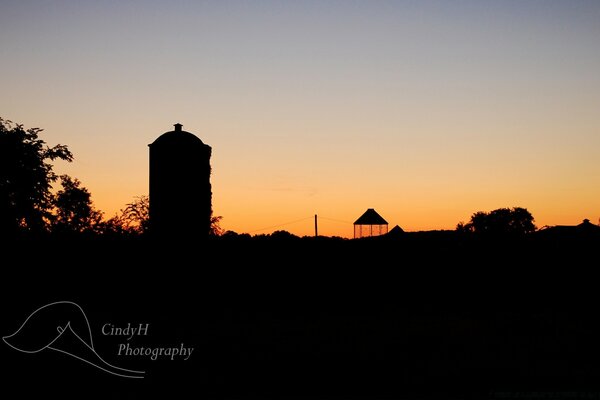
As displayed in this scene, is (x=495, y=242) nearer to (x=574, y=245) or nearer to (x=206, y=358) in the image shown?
(x=574, y=245)

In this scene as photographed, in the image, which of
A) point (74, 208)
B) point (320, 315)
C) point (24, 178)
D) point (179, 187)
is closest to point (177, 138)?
point (179, 187)

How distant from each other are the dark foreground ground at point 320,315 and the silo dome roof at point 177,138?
16.9 ft

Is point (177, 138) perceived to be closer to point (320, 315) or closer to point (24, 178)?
point (320, 315)

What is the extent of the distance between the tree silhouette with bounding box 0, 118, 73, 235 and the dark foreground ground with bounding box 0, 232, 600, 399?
23.0 m

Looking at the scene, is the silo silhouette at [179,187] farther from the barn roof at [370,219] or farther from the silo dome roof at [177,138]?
the barn roof at [370,219]

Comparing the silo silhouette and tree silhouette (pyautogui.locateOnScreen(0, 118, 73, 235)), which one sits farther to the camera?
tree silhouette (pyautogui.locateOnScreen(0, 118, 73, 235))

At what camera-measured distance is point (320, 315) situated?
20.4 meters

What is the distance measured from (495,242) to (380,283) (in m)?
4.47

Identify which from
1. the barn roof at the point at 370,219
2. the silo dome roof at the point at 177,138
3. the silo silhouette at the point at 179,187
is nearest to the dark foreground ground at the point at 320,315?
the silo silhouette at the point at 179,187

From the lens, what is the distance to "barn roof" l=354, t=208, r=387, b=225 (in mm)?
47062

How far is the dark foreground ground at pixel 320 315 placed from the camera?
11.8 m

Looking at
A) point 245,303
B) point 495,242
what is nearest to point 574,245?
point 495,242

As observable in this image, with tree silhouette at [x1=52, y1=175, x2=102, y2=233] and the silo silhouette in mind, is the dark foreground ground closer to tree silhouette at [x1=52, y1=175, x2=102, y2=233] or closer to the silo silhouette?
the silo silhouette

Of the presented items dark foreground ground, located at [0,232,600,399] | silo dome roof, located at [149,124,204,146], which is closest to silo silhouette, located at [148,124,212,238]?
silo dome roof, located at [149,124,204,146]
